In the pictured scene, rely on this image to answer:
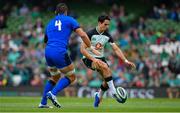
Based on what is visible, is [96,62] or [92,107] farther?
[92,107]

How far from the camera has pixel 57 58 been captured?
54.6ft

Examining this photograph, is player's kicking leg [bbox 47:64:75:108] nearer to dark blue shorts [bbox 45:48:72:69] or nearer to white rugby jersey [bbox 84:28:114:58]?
dark blue shorts [bbox 45:48:72:69]

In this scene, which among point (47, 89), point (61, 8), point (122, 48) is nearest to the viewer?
point (61, 8)

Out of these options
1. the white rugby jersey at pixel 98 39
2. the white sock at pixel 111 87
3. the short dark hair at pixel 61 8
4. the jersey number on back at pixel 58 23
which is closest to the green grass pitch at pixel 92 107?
the white sock at pixel 111 87

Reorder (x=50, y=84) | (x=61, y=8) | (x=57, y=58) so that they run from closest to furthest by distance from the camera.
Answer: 1. (x=57, y=58)
2. (x=61, y=8)
3. (x=50, y=84)

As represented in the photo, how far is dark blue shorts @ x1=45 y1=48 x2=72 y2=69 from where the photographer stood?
54.7ft

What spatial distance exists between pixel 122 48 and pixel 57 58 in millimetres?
13427

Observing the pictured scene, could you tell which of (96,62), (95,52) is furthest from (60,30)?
(95,52)

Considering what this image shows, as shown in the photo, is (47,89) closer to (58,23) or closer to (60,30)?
(60,30)

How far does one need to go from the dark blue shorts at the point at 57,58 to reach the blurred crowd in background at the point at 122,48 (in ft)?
35.7

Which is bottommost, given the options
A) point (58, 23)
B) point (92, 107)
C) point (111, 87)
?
point (92, 107)

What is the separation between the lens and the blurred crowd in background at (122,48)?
92.1 ft

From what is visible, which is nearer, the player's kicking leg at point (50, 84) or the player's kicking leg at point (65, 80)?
the player's kicking leg at point (65, 80)

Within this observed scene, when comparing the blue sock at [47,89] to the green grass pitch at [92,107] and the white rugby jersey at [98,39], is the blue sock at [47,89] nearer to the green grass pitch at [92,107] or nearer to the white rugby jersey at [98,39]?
the green grass pitch at [92,107]
